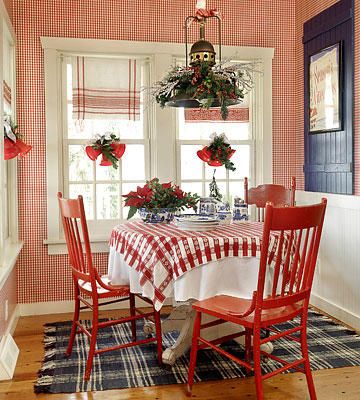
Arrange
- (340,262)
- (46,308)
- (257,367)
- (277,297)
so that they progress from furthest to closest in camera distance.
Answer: (46,308) < (340,262) < (277,297) < (257,367)

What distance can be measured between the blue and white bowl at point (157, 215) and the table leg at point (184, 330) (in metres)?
0.59

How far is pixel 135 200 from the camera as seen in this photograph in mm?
3623

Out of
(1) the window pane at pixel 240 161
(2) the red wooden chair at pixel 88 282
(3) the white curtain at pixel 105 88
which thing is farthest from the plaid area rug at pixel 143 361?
(3) the white curtain at pixel 105 88

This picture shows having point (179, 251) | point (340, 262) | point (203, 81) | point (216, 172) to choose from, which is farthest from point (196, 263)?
point (216, 172)

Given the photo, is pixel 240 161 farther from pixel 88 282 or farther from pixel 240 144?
pixel 88 282

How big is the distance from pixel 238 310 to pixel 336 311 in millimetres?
1901

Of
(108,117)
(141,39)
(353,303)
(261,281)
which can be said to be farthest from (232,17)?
(261,281)

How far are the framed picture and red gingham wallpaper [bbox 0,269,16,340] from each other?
2801 millimetres

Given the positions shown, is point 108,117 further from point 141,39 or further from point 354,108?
point 354,108

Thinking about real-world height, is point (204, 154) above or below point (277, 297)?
above

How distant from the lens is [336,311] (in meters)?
4.28

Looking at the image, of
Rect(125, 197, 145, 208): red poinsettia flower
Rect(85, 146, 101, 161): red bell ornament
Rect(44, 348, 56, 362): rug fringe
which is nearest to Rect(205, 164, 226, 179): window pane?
Rect(85, 146, 101, 161): red bell ornament

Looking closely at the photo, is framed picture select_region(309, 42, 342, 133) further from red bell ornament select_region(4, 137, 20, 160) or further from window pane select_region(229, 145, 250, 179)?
red bell ornament select_region(4, 137, 20, 160)

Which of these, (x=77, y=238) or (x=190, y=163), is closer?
(x=77, y=238)
